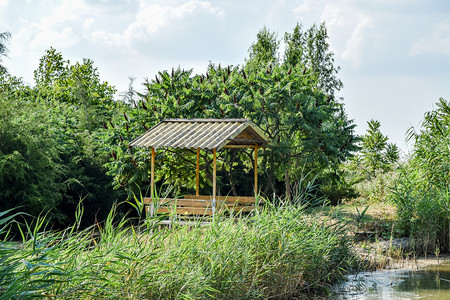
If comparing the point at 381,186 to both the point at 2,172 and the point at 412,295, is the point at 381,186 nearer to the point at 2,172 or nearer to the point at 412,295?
the point at 412,295

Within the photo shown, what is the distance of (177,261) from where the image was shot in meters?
5.19

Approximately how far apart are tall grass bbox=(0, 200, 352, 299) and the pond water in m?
0.38

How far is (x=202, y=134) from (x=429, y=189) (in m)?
5.23

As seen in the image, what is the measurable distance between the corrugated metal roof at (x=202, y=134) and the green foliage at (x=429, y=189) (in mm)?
3504

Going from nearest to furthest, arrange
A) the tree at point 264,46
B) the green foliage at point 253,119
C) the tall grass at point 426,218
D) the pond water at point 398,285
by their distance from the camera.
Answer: the pond water at point 398,285 → the tall grass at point 426,218 → the green foliage at point 253,119 → the tree at point 264,46

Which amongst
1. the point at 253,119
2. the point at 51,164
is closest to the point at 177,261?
the point at 51,164

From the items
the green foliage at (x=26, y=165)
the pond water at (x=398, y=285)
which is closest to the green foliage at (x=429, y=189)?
the pond water at (x=398, y=285)

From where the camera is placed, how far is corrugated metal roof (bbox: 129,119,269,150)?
11.8 m

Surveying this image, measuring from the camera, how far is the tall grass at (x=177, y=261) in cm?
420

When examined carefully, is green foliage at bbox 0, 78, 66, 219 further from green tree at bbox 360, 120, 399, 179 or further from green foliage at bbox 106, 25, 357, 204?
green tree at bbox 360, 120, 399, 179

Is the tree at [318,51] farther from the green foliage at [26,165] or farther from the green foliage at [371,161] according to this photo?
the green foliage at [26,165]

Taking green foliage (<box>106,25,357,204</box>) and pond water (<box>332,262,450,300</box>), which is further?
green foliage (<box>106,25,357,204</box>)

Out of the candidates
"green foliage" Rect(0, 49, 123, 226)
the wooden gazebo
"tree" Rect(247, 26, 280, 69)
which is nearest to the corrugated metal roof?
the wooden gazebo

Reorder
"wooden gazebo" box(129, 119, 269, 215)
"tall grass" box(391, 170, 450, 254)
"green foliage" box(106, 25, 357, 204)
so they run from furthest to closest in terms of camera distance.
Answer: "green foliage" box(106, 25, 357, 204) < "wooden gazebo" box(129, 119, 269, 215) < "tall grass" box(391, 170, 450, 254)
